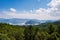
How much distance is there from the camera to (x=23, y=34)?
95375mm

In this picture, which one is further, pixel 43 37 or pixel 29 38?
pixel 29 38

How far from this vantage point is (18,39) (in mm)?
92312

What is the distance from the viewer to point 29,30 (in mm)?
97000

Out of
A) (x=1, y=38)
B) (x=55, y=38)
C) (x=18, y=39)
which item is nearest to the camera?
(x=1, y=38)

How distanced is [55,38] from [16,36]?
2194cm

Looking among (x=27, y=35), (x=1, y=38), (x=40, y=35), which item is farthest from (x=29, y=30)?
(x=1, y=38)

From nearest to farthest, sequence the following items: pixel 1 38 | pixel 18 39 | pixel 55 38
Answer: pixel 1 38, pixel 55 38, pixel 18 39

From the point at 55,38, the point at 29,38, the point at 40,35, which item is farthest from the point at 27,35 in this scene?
the point at 55,38

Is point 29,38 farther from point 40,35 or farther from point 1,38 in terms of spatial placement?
point 1,38

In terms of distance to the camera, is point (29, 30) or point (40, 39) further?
point (29, 30)

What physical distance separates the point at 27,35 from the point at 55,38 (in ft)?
60.7

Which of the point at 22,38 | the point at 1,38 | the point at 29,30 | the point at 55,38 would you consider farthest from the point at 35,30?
the point at 1,38

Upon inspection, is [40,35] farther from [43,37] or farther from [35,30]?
[35,30]

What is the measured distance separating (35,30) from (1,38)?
28559mm
